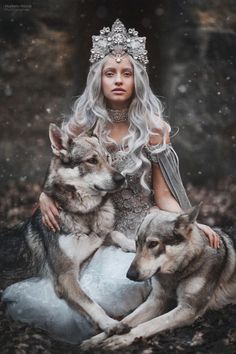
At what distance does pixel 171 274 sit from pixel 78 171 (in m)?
0.94

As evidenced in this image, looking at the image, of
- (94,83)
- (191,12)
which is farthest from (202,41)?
(94,83)

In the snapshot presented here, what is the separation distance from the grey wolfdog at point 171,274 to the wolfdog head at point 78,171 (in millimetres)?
391

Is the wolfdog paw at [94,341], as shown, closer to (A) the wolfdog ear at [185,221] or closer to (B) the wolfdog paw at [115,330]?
(B) the wolfdog paw at [115,330]

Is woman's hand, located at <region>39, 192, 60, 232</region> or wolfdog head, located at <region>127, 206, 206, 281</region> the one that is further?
woman's hand, located at <region>39, 192, 60, 232</region>

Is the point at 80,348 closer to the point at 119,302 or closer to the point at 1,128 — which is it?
the point at 119,302

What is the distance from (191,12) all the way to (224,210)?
1.66 metres

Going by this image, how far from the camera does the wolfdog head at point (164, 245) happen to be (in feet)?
11.9

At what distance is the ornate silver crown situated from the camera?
13.7ft

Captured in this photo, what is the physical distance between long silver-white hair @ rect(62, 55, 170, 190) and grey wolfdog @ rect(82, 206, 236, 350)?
1.63ft

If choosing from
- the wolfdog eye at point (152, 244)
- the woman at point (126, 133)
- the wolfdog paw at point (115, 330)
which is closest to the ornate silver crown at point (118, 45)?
the woman at point (126, 133)

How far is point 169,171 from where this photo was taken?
4191mm

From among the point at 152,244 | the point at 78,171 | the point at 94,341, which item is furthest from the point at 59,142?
the point at 94,341

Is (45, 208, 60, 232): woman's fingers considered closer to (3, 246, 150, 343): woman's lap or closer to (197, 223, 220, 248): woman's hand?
(3, 246, 150, 343): woman's lap

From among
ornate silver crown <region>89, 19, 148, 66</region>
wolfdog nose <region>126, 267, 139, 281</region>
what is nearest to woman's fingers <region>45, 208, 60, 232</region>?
wolfdog nose <region>126, 267, 139, 281</region>
